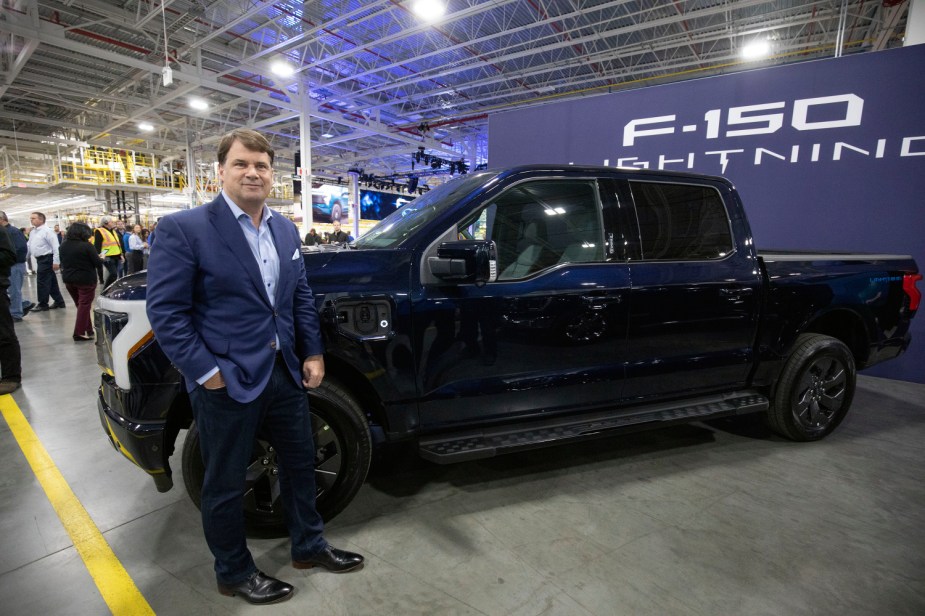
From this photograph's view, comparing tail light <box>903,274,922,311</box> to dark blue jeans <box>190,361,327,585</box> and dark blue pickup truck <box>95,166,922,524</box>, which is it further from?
dark blue jeans <box>190,361,327,585</box>

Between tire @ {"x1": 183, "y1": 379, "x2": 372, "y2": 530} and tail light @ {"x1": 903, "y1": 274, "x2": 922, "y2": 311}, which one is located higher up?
tail light @ {"x1": 903, "y1": 274, "x2": 922, "y2": 311}

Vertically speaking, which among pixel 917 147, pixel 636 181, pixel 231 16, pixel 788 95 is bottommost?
pixel 636 181

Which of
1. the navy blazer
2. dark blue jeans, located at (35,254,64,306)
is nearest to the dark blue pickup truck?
the navy blazer

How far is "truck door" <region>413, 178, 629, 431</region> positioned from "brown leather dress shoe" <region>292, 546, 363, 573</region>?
685mm

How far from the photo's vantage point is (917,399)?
4379mm

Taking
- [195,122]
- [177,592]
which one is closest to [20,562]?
[177,592]

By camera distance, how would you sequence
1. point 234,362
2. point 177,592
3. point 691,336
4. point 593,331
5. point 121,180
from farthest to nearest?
point 121,180 → point 691,336 → point 593,331 → point 177,592 → point 234,362

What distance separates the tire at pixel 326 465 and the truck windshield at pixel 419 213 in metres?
0.84

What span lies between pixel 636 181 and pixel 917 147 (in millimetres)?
4371

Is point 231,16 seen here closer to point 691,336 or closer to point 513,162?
point 513,162

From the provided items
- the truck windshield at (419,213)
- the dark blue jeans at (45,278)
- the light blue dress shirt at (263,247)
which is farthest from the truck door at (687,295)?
the dark blue jeans at (45,278)

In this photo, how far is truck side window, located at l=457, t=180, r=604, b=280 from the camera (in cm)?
260

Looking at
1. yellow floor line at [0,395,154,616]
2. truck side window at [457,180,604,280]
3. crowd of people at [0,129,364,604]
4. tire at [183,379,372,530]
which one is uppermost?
truck side window at [457,180,604,280]

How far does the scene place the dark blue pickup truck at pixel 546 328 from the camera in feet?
6.83
